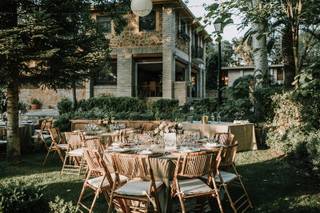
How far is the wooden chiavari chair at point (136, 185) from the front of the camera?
4574mm

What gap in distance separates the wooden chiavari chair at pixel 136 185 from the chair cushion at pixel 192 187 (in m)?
0.31

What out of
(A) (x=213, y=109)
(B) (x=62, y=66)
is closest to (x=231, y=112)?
(A) (x=213, y=109)

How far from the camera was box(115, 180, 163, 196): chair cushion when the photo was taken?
4621 millimetres

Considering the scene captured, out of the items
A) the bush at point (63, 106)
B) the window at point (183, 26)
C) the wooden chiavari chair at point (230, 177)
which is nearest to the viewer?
the wooden chiavari chair at point (230, 177)

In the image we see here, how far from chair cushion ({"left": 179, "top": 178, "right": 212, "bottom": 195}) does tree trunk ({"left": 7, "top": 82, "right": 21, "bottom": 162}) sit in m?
5.57

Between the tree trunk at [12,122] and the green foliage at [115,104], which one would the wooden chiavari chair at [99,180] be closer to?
the tree trunk at [12,122]

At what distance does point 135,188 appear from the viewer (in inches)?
188

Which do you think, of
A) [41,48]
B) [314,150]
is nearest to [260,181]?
[314,150]

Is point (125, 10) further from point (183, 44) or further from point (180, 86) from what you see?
point (183, 44)

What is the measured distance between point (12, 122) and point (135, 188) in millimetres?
5543

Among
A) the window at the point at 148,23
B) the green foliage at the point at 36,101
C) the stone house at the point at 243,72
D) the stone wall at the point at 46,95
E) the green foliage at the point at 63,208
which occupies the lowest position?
the green foliage at the point at 63,208

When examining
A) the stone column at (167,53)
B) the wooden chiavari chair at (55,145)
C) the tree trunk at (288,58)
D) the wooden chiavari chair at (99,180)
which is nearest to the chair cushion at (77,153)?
the wooden chiavari chair at (55,145)

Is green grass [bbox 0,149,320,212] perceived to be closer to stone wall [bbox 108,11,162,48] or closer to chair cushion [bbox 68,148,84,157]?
chair cushion [bbox 68,148,84,157]

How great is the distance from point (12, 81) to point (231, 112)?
297 inches
